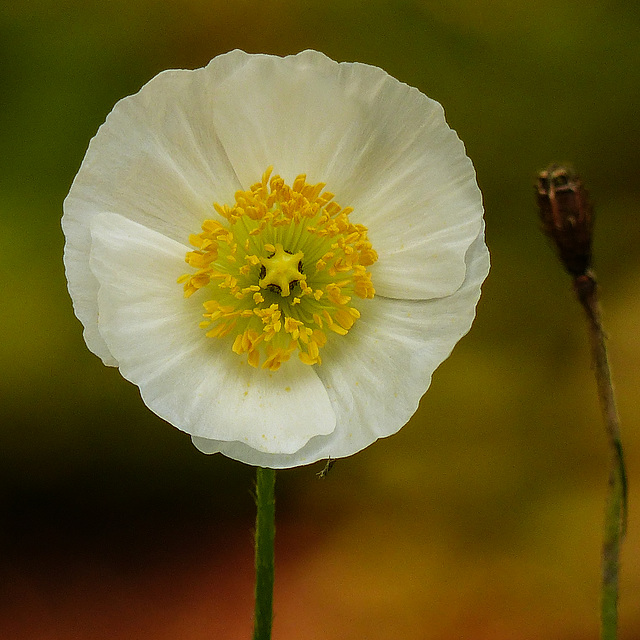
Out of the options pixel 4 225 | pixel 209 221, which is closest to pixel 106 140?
pixel 209 221

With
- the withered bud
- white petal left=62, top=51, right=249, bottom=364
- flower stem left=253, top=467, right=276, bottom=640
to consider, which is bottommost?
flower stem left=253, top=467, right=276, bottom=640

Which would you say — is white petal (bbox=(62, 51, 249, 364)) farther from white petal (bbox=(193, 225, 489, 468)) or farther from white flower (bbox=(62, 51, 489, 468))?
white petal (bbox=(193, 225, 489, 468))

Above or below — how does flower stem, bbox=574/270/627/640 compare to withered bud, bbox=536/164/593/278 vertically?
below

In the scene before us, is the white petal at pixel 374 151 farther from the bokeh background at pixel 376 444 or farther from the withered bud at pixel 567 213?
the bokeh background at pixel 376 444

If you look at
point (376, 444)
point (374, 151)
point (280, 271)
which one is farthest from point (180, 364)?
point (376, 444)

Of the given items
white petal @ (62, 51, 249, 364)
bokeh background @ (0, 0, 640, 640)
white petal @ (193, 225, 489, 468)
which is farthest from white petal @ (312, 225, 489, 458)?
bokeh background @ (0, 0, 640, 640)

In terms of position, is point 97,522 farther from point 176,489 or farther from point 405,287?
point 405,287

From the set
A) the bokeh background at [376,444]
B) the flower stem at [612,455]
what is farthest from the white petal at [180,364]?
the bokeh background at [376,444]
